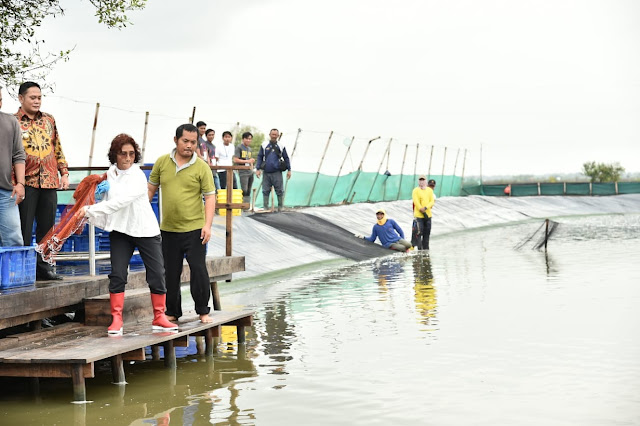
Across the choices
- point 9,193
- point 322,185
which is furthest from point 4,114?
point 322,185

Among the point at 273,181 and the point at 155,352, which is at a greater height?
the point at 273,181

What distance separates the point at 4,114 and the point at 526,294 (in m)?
8.25

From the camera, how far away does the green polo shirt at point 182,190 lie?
27.4ft

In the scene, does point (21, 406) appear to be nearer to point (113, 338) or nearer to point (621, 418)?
point (113, 338)

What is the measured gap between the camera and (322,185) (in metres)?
33.5

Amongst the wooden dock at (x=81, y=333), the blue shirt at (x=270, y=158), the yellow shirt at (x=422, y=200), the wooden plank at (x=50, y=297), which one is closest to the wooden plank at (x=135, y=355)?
the wooden dock at (x=81, y=333)

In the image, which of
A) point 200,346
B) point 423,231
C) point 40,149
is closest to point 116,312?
point 200,346

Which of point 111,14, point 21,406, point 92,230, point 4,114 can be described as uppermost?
point 111,14

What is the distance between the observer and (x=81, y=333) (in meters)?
8.25

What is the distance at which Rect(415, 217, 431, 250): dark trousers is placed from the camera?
24203 mm

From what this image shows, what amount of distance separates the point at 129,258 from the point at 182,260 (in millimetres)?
633

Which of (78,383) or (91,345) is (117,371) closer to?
(91,345)

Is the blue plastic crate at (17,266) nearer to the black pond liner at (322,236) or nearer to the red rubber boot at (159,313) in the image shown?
the red rubber boot at (159,313)

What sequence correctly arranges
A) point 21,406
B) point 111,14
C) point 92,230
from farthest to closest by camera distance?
point 111,14
point 92,230
point 21,406
